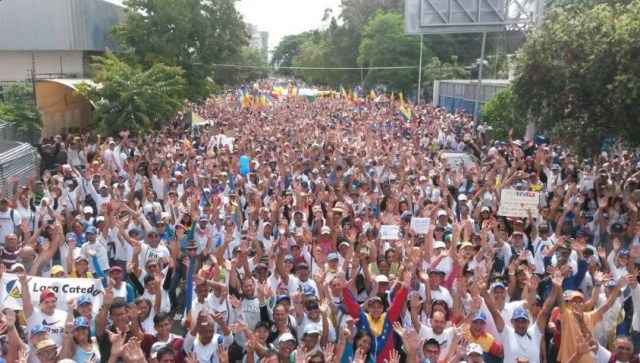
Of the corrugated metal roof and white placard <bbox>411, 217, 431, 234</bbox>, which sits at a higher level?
the corrugated metal roof

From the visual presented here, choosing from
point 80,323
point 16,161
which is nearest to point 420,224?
point 80,323

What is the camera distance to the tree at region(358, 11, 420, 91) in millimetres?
45250

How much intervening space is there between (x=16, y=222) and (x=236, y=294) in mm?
3941

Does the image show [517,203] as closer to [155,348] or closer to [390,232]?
[390,232]

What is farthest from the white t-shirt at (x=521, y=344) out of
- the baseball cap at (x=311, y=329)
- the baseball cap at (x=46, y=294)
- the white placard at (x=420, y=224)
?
the baseball cap at (x=46, y=294)

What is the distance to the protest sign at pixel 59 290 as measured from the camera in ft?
17.7

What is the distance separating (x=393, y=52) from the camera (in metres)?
45.5

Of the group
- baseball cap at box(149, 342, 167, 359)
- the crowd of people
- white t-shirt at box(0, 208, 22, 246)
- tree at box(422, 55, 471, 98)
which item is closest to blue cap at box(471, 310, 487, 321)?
the crowd of people

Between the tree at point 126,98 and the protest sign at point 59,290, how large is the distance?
11362 mm

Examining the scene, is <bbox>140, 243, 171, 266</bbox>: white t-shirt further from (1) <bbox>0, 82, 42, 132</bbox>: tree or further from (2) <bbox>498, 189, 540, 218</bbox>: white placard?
(1) <bbox>0, 82, 42, 132</bbox>: tree

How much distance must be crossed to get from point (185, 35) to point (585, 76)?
16.2m

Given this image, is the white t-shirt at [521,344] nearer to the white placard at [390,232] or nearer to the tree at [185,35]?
the white placard at [390,232]

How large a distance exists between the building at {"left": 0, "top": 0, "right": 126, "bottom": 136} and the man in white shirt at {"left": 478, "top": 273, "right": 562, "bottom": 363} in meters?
16.0

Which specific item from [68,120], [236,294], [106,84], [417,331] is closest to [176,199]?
[236,294]
